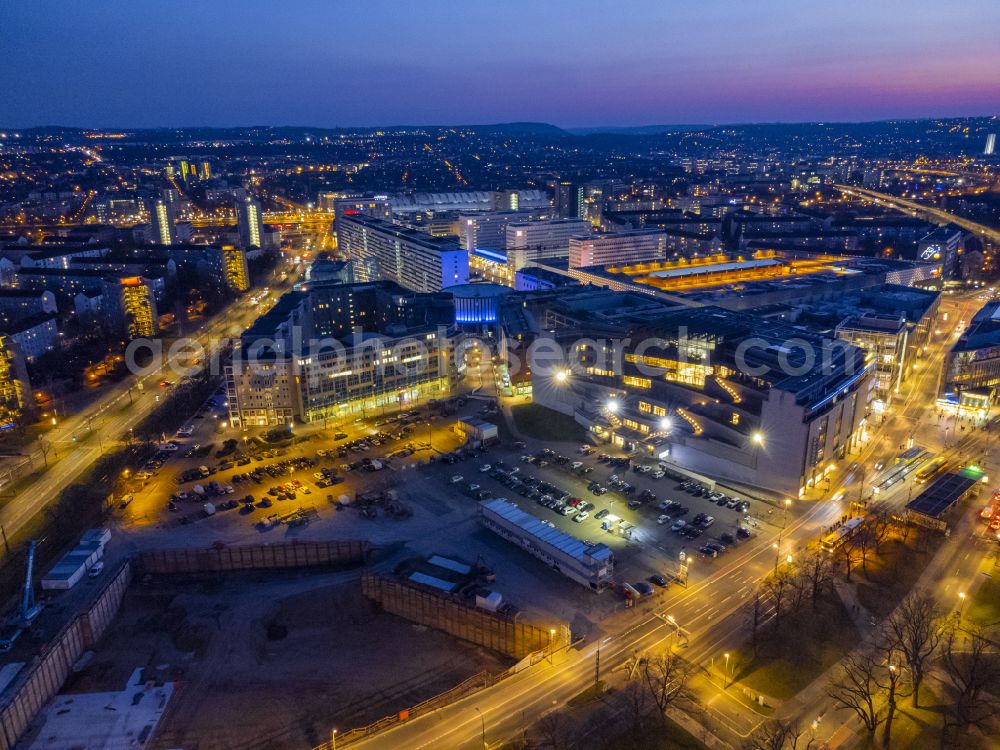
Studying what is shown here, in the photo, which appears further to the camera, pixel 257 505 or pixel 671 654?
pixel 257 505

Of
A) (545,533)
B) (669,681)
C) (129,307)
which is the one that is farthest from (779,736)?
(129,307)

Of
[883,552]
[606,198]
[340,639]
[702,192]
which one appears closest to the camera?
[340,639]

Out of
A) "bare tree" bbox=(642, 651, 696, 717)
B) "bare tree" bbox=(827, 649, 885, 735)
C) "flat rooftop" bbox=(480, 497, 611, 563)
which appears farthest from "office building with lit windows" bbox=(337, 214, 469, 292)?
"bare tree" bbox=(827, 649, 885, 735)

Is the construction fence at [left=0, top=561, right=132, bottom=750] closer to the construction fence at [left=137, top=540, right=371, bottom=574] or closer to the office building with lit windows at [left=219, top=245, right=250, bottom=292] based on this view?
the construction fence at [left=137, top=540, right=371, bottom=574]

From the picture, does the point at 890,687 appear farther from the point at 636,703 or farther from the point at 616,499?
the point at 616,499

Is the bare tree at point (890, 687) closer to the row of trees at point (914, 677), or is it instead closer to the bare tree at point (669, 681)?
the row of trees at point (914, 677)

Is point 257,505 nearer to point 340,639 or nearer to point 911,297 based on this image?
point 340,639

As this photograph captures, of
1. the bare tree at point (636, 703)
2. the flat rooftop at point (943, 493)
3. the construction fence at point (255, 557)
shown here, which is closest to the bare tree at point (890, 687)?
the bare tree at point (636, 703)

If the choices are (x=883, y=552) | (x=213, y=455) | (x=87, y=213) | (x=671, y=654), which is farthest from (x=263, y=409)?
(x=87, y=213)
